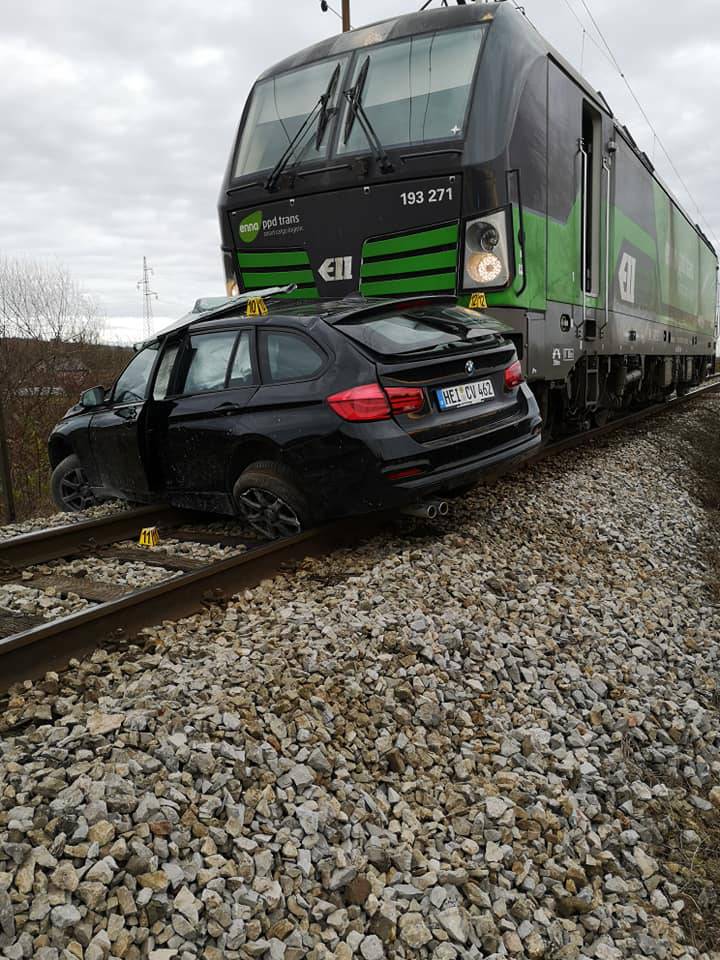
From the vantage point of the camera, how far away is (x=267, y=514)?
5324 mm

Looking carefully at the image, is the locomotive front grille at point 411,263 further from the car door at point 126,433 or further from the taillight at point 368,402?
the taillight at point 368,402

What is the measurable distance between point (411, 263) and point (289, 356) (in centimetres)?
196

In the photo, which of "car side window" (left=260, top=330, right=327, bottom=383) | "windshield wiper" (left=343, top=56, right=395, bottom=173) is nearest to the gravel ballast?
"car side window" (left=260, top=330, right=327, bottom=383)

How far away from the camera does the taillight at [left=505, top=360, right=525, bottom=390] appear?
5600 mm

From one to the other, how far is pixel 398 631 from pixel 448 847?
1253 millimetres

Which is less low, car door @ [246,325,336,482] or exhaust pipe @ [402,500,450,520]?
car door @ [246,325,336,482]

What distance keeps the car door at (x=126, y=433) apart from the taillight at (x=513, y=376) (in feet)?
9.01

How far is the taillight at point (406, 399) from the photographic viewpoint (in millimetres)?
4668

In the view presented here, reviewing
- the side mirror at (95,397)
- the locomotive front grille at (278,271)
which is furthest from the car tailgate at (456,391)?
the side mirror at (95,397)

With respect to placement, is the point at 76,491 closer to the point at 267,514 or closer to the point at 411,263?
the point at 267,514

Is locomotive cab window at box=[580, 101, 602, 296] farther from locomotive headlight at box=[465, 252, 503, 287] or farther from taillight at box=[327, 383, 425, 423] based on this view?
taillight at box=[327, 383, 425, 423]

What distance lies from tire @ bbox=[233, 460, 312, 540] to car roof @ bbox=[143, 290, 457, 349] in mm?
1033

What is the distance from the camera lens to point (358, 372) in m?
4.70

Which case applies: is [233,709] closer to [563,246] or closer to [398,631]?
[398,631]
